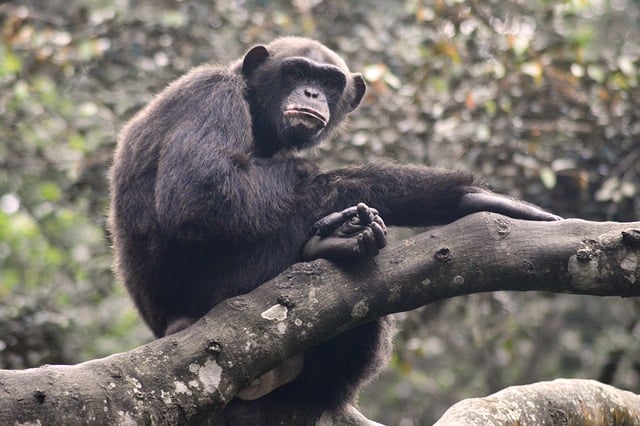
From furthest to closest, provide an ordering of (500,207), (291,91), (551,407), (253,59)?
1. (253,59)
2. (291,91)
3. (551,407)
4. (500,207)

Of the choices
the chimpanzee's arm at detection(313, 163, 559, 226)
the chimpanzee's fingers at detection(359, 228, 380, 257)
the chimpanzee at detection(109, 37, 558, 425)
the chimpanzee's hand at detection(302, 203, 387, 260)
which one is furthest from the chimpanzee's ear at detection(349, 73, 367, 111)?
the chimpanzee's fingers at detection(359, 228, 380, 257)

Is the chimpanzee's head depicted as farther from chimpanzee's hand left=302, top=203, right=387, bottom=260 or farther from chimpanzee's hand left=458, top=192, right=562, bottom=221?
chimpanzee's hand left=458, top=192, right=562, bottom=221

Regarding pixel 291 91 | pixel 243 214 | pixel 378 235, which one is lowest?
pixel 243 214

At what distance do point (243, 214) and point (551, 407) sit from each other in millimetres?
2099

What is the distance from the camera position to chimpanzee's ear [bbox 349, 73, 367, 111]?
6918mm

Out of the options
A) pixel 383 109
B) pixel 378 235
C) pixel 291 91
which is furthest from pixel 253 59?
pixel 383 109

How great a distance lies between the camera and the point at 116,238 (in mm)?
5402

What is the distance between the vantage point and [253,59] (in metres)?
6.14

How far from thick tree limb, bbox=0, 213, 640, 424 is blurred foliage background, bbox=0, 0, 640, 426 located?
3.57 m

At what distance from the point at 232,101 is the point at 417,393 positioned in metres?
8.40

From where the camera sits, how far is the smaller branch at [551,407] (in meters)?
4.77

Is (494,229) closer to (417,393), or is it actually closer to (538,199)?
(538,199)

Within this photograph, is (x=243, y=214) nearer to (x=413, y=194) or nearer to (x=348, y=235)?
(x=348, y=235)

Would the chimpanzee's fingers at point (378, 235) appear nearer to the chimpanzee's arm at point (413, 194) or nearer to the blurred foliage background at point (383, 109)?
the chimpanzee's arm at point (413, 194)
